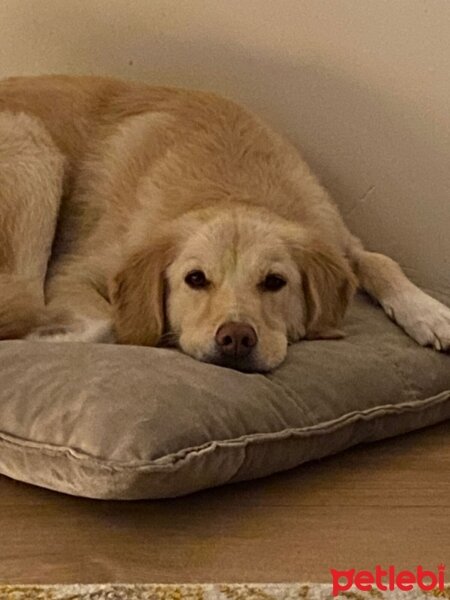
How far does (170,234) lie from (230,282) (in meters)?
0.24

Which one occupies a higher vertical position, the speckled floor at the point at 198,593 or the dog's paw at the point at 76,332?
the speckled floor at the point at 198,593

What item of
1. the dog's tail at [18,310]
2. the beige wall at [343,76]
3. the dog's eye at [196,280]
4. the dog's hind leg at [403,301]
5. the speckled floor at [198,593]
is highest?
the beige wall at [343,76]

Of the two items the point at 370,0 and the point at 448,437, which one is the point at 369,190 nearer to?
the point at 370,0

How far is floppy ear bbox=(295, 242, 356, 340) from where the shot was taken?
214 cm

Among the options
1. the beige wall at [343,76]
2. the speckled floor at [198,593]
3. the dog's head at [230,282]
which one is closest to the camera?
the speckled floor at [198,593]

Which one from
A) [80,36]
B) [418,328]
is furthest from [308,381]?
[80,36]

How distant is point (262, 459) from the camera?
1663 mm

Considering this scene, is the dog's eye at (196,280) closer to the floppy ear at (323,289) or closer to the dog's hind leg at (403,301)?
the floppy ear at (323,289)

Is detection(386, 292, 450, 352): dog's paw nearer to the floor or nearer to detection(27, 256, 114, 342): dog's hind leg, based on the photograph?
the floor

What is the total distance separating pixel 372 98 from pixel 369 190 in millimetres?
246

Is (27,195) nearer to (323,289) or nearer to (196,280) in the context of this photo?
(196,280)

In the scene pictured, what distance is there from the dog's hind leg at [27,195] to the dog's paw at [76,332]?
10 centimetres

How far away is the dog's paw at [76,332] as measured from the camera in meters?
2.04

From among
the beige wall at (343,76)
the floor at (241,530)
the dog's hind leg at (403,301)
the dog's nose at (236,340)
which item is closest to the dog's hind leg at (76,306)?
the dog's nose at (236,340)
